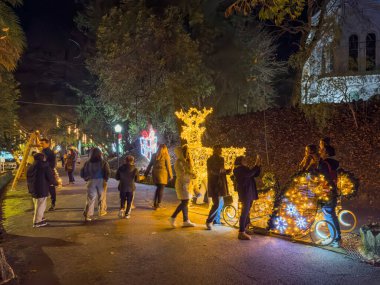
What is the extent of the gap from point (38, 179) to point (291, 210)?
554 cm

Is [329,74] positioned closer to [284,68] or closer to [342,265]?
[342,265]

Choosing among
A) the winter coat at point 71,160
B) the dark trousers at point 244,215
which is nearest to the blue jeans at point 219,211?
the dark trousers at point 244,215

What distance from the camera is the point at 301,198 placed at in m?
7.96

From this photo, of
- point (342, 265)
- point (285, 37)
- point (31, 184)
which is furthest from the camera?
point (285, 37)

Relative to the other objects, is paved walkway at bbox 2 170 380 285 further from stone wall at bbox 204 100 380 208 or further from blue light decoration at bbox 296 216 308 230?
stone wall at bbox 204 100 380 208

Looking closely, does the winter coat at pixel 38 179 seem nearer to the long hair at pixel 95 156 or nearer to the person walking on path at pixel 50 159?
the long hair at pixel 95 156

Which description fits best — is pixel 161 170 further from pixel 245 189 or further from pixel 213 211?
pixel 245 189

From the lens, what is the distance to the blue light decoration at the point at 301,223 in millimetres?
7875

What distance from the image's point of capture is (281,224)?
829 centimetres

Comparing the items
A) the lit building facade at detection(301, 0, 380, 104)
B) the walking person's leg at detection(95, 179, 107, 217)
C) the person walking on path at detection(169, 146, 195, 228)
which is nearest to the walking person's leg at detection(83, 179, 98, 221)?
the walking person's leg at detection(95, 179, 107, 217)

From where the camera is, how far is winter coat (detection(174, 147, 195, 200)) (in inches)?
366

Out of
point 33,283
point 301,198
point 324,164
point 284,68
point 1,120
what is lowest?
point 33,283

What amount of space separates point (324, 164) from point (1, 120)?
60.6ft

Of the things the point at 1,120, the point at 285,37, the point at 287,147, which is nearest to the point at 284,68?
the point at 285,37
